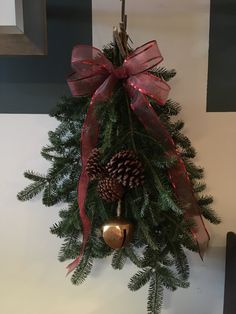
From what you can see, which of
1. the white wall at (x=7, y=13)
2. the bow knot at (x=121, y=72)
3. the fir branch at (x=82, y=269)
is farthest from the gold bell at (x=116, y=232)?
the white wall at (x=7, y=13)

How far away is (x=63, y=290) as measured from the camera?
3.10 ft

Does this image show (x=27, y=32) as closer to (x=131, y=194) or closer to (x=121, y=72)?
(x=121, y=72)

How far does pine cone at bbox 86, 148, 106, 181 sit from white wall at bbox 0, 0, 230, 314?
0.26 metres

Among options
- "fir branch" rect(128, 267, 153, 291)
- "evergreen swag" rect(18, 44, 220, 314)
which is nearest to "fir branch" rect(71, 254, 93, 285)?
"evergreen swag" rect(18, 44, 220, 314)

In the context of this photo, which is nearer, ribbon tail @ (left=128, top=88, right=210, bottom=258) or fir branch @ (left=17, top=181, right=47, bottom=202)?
ribbon tail @ (left=128, top=88, right=210, bottom=258)

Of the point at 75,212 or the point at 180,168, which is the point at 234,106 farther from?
the point at 75,212

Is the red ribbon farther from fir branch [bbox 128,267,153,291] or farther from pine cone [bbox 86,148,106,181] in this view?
fir branch [bbox 128,267,153,291]

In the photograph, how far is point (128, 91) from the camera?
693mm

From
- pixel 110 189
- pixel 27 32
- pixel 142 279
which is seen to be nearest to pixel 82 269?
pixel 142 279

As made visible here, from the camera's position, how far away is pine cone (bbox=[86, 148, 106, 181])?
2.13 ft

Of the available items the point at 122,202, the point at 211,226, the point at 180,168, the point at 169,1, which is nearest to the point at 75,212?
the point at 122,202

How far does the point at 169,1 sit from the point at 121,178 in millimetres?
444

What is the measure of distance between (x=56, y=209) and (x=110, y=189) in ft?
1.06

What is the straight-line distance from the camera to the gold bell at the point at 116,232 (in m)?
0.64
